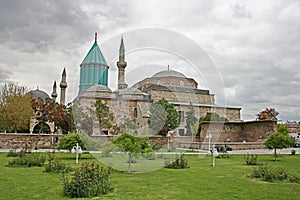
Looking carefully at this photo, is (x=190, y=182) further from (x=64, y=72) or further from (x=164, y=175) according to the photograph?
(x=64, y=72)

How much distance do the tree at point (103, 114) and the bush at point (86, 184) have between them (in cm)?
626

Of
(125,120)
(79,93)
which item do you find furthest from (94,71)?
(125,120)

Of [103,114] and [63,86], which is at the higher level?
[63,86]

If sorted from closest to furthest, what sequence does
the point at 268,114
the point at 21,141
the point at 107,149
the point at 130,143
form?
the point at 130,143
the point at 107,149
the point at 21,141
the point at 268,114

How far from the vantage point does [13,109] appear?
99.1 feet

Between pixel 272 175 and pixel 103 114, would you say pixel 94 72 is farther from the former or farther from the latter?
pixel 272 175

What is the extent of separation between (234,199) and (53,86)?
211ft

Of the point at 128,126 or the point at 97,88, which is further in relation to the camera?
the point at 97,88

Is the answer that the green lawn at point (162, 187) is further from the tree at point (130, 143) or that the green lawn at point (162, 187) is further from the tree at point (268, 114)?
the tree at point (268, 114)

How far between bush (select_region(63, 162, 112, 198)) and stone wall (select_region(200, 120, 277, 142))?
26.6 m

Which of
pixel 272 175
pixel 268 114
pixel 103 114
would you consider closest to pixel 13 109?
pixel 103 114

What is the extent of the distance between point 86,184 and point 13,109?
26.3m

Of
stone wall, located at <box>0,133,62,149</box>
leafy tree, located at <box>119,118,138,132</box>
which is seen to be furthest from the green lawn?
Answer: stone wall, located at <box>0,133,62,149</box>

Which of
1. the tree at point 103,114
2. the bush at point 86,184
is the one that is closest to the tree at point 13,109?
the tree at point 103,114
